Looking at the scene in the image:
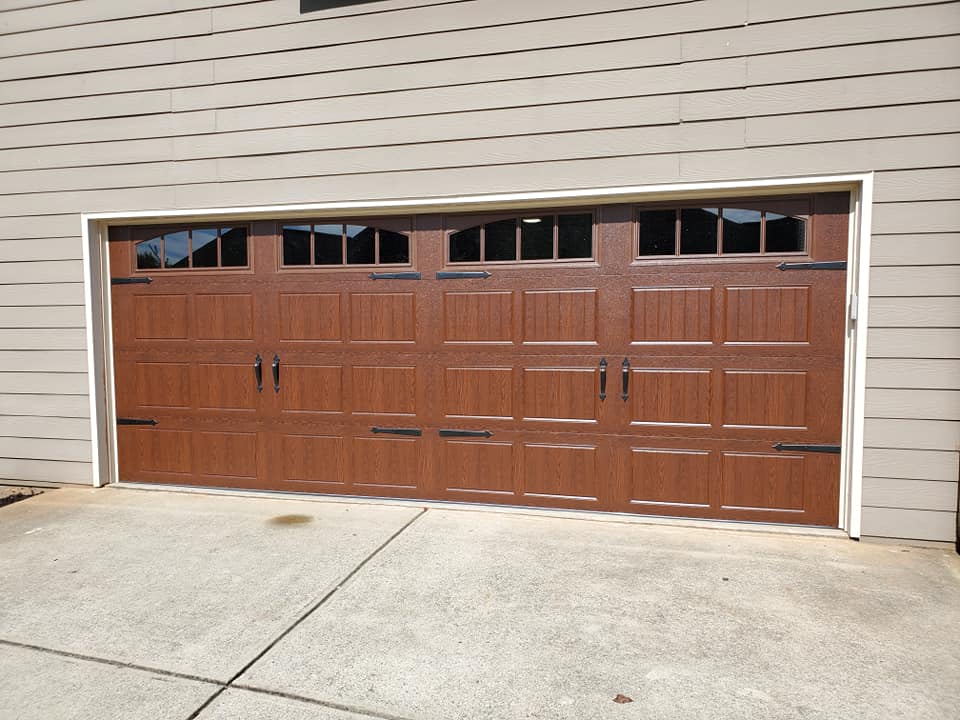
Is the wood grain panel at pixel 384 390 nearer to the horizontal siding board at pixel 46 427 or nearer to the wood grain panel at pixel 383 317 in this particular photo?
the wood grain panel at pixel 383 317

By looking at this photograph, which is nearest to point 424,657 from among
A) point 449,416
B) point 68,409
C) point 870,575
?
point 449,416

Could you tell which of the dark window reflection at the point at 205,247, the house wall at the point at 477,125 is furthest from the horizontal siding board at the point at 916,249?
the dark window reflection at the point at 205,247

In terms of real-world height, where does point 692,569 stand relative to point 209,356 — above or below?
below

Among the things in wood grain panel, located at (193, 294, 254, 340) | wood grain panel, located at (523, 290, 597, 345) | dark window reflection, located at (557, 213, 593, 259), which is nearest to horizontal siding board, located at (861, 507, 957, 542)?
wood grain panel, located at (523, 290, 597, 345)

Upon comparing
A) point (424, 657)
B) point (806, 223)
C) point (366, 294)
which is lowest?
point (424, 657)

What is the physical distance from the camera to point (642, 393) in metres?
4.00

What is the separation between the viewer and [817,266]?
3707 millimetres

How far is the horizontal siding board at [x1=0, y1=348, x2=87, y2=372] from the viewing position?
15.6 feet

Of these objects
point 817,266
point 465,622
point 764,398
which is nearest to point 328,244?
point 465,622

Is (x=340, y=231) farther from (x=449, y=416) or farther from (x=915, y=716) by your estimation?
(x=915, y=716)

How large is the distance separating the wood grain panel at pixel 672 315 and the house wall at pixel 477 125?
0.69 metres

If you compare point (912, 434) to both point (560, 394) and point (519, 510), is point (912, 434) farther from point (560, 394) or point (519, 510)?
point (519, 510)

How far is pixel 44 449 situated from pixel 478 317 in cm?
360

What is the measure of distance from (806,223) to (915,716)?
264 centimetres
